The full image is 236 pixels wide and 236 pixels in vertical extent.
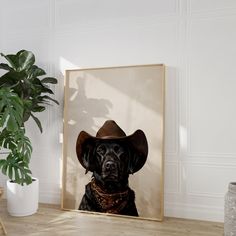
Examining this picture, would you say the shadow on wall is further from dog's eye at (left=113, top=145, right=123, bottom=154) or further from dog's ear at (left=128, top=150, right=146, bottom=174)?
dog's ear at (left=128, top=150, right=146, bottom=174)

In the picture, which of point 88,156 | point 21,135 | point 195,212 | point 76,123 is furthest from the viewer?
point 76,123

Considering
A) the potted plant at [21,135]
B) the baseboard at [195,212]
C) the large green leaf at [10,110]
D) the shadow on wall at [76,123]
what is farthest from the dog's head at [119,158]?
the large green leaf at [10,110]

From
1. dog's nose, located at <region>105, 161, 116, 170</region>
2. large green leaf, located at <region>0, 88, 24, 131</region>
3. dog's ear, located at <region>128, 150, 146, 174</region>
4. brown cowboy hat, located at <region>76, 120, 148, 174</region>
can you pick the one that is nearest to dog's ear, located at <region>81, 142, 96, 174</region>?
brown cowboy hat, located at <region>76, 120, 148, 174</region>

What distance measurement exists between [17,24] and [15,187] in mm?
1757

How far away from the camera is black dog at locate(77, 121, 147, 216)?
8.53 ft

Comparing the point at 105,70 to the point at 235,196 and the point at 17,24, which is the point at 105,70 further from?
the point at 235,196

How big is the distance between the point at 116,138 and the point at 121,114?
0.23 m

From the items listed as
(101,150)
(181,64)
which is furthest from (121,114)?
(181,64)

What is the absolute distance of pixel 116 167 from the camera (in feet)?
8.50

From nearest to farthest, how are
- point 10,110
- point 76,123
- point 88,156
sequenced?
1. point 10,110
2. point 88,156
3. point 76,123

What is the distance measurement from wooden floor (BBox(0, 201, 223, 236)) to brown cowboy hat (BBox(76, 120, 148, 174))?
466mm

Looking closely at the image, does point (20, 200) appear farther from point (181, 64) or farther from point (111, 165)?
point (181, 64)

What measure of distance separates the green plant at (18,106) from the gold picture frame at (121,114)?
11.2 inches

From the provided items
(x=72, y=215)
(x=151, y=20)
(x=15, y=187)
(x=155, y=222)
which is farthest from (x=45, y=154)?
(x=151, y=20)
